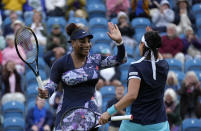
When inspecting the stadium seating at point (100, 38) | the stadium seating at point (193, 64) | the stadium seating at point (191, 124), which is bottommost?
the stadium seating at point (191, 124)

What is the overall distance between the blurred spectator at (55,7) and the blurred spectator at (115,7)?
3.92 feet

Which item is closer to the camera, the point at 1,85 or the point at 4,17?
the point at 1,85

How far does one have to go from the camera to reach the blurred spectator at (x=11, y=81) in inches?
467

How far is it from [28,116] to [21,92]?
109cm

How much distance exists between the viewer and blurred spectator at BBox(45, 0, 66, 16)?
48.5 ft

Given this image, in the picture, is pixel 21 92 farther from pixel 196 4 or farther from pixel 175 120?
pixel 196 4

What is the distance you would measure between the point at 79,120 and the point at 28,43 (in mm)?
1144

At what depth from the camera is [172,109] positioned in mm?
11125

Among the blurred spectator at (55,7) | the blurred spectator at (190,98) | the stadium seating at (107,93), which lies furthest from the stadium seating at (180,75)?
the blurred spectator at (55,7)

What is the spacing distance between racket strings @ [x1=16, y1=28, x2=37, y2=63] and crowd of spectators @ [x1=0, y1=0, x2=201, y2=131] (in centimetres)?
337

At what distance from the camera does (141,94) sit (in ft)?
21.0

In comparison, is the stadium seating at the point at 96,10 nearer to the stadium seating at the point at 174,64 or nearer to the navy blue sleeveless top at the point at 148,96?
the stadium seating at the point at 174,64

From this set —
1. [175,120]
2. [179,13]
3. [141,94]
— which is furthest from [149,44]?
[179,13]

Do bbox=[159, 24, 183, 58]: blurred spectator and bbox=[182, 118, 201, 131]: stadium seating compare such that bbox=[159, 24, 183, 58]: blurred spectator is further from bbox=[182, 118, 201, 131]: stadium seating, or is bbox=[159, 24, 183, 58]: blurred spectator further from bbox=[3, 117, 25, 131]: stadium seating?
bbox=[3, 117, 25, 131]: stadium seating
